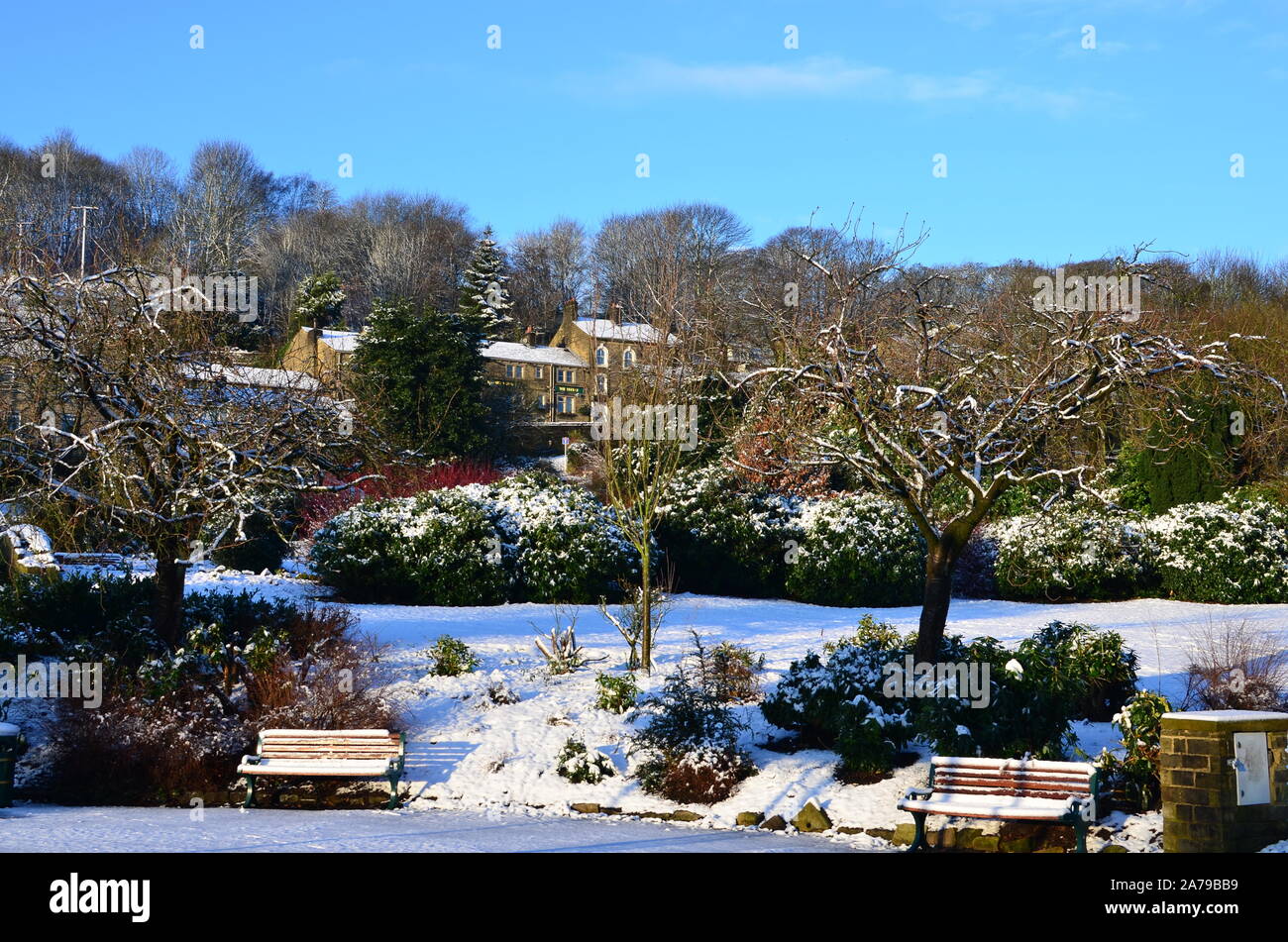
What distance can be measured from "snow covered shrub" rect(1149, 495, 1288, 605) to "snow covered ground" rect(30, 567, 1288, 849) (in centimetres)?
59

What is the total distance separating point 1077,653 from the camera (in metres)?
12.1

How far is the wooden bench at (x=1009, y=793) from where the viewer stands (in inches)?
354

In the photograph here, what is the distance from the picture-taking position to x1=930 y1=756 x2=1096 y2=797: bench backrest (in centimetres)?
932

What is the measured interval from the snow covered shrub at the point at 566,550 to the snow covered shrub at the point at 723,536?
1.76 m

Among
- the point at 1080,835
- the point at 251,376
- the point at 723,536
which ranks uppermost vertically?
the point at 251,376

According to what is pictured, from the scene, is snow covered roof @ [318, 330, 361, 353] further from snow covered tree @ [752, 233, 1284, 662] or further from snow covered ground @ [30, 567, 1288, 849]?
snow covered tree @ [752, 233, 1284, 662]

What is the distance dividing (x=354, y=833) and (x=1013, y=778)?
547 cm

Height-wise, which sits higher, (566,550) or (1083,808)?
(566,550)

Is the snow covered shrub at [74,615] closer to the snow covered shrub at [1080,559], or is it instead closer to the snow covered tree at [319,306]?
the snow covered shrub at [1080,559]

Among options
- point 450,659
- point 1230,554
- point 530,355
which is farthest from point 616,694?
point 530,355

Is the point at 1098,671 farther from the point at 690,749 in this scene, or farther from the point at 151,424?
the point at 151,424

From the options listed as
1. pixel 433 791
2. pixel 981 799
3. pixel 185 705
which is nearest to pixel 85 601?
pixel 185 705

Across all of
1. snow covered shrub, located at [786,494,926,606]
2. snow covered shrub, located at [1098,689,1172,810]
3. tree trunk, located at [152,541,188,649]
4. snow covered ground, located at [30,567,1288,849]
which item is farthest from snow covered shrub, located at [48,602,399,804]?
snow covered shrub, located at [786,494,926,606]

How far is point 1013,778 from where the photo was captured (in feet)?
31.2
